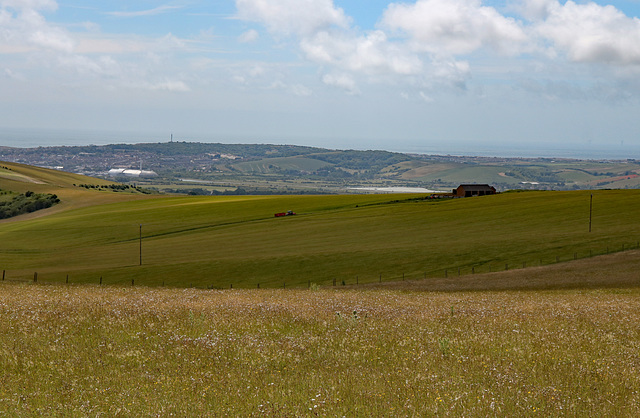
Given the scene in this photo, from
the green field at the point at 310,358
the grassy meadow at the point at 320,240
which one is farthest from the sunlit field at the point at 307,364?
the grassy meadow at the point at 320,240

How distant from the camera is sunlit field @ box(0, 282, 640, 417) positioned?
921cm

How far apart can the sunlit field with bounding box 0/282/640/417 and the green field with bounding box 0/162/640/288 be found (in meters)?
37.5

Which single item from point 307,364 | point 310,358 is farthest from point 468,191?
point 307,364

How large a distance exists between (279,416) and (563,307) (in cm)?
1737

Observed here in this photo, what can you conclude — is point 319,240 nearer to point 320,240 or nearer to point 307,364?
point 320,240

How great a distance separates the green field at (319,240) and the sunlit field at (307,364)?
123 ft

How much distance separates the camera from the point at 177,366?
37.3 ft

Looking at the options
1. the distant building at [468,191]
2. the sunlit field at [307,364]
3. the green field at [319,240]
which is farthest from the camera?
the distant building at [468,191]

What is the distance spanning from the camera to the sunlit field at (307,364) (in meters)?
9.21

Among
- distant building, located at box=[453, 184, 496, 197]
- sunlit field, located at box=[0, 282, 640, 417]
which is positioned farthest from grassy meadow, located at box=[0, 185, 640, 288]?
sunlit field, located at box=[0, 282, 640, 417]

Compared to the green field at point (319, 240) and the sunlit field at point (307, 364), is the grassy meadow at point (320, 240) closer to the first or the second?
the green field at point (319, 240)

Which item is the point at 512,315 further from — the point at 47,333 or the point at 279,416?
the point at 47,333

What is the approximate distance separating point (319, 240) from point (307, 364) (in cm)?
6549

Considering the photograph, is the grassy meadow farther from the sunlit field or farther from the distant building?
the sunlit field
